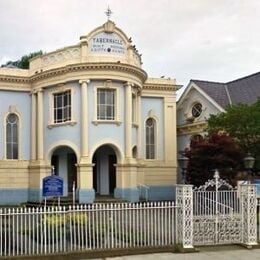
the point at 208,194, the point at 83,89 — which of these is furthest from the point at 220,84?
the point at 208,194

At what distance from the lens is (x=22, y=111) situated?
104ft

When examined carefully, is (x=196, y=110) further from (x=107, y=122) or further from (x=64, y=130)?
(x=64, y=130)

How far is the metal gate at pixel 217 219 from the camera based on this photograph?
1416 centimetres

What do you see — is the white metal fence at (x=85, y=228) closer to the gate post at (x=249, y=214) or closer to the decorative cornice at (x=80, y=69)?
the gate post at (x=249, y=214)

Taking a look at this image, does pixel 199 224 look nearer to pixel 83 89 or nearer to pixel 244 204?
pixel 244 204

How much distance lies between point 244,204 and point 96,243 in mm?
4289

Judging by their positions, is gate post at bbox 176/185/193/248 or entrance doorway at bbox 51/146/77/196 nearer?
gate post at bbox 176/185/193/248

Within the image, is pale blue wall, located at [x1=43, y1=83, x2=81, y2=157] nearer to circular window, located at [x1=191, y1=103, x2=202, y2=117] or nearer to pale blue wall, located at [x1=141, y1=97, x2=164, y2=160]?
pale blue wall, located at [x1=141, y1=97, x2=164, y2=160]

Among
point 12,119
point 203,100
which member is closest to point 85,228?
point 12,119

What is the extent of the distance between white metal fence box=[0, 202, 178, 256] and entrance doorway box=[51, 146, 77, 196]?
17563mm

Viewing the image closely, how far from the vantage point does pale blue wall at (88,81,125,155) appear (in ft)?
92.5

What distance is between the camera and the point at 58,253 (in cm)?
1262

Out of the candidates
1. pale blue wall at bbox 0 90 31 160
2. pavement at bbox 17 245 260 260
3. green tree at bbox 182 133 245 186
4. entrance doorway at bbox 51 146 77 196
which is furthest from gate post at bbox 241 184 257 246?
pale blue wall at bbox 0 90 31 160

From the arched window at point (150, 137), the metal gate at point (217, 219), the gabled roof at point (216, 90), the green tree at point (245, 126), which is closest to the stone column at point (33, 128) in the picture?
the arched window at point (150, 137)
